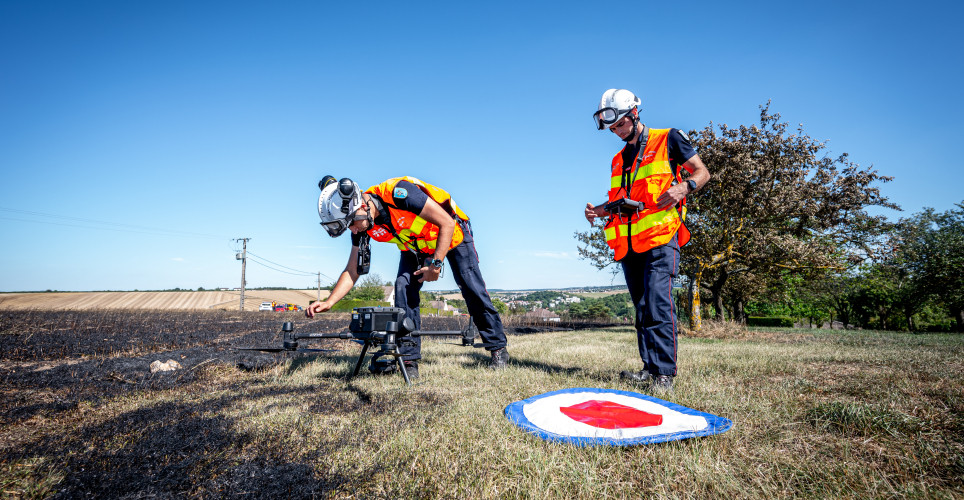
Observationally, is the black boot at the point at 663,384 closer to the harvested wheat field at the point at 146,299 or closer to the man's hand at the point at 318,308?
the man's hand at the point at 318,308

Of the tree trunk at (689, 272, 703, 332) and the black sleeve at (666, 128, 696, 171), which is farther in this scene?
the tree trunk at (689, 272, 703, 332)

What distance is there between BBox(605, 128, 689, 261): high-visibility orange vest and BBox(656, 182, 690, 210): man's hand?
0.12 meters

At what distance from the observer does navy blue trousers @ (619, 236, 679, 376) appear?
10.6ft

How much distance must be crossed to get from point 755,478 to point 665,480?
0.34 meters

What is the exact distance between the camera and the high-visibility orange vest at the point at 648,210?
11.0 ft

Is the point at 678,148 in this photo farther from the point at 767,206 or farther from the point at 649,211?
the point at 767,206

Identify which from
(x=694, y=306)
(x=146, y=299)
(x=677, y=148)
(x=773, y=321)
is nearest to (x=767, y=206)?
(x=694, y=306)

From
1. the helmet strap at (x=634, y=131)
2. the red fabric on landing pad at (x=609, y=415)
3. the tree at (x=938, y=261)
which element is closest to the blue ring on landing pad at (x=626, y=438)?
the red fabric on landing pad at (x=609, y=415)

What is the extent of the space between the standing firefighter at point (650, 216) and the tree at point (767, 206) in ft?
29.0

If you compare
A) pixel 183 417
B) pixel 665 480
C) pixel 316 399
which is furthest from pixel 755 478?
pixel 183 417

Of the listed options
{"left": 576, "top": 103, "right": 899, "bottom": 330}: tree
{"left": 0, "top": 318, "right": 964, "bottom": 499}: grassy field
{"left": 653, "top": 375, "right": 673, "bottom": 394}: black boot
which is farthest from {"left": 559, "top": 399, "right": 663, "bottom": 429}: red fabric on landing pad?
{"left": 576, "top": 103, "right": 899, "bottom": 330}: tree

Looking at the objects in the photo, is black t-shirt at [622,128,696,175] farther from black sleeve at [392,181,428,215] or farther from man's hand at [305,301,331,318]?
man's hand at [305,301,331,318]

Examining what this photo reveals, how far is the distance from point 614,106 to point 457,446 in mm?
3022

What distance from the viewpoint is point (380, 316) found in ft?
11.1
